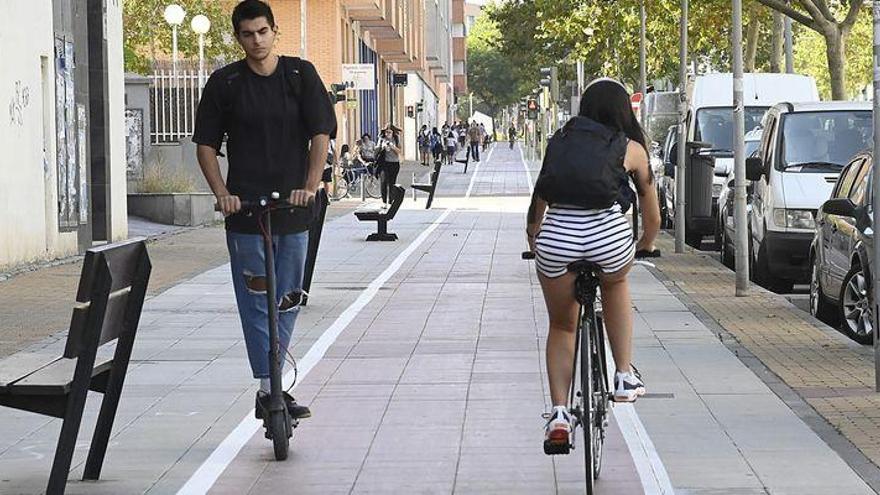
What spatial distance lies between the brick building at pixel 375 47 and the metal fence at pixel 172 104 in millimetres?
7041

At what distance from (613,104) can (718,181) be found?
2030 cm

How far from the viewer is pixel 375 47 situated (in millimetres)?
81375

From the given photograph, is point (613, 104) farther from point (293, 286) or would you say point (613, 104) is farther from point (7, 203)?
point (7, 203)

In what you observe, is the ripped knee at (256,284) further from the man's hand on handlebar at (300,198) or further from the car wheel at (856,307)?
the car wheel at (856,307)

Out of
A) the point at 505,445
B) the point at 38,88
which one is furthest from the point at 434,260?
the point at 505,445

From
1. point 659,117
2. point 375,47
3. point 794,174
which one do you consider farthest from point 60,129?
point 375,47

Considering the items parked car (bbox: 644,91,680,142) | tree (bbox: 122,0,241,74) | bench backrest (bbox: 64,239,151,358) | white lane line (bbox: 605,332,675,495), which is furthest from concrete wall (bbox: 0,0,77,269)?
tree (bbox: 122,0,241,74)

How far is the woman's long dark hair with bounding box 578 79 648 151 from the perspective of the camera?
27.7 ft

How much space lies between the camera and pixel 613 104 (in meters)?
8.47

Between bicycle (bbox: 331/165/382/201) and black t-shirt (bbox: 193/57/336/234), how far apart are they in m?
39.7

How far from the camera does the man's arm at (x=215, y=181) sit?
8945 millimetres

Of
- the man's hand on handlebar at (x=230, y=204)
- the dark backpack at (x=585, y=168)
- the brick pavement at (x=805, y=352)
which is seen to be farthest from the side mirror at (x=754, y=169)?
the dark backpack at (x=585, y=168)

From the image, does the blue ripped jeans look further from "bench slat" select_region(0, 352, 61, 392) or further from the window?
the window

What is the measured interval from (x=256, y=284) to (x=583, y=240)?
176cm
